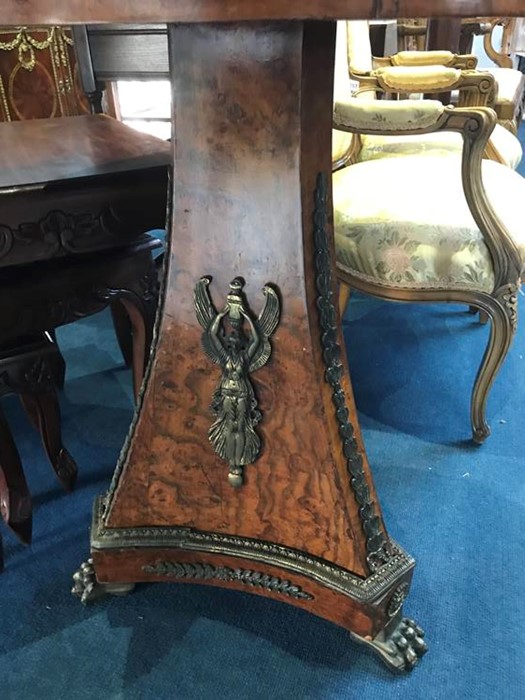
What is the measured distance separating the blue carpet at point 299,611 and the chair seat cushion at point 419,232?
1.12ft

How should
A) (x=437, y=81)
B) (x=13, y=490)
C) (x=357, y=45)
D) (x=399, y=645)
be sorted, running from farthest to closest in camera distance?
(x=357, y=45), (x=437, y=81), (x=13, y=490), (x=399, y=645)

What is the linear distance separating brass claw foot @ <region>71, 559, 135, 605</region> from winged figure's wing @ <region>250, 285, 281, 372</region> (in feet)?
1.43

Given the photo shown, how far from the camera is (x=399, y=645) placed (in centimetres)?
83

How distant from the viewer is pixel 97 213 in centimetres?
88

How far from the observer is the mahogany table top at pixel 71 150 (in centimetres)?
90

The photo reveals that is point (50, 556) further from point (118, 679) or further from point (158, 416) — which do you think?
point (158, 416)

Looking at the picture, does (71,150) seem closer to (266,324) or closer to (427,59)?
(266,324)

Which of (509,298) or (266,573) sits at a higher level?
(509,298)

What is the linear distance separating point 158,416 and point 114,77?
39.9 inches

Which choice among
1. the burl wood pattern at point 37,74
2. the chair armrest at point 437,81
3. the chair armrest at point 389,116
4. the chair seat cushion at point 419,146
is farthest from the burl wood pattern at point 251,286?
the burl wood pattern at point 37,74

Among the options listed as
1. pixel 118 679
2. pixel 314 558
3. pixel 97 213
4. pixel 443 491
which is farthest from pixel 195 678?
pixel 97 213

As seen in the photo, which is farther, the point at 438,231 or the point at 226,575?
the point at 438,231

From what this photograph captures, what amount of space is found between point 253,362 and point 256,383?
0.03 meters

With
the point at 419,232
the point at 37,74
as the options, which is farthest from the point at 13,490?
the point at 37,74
